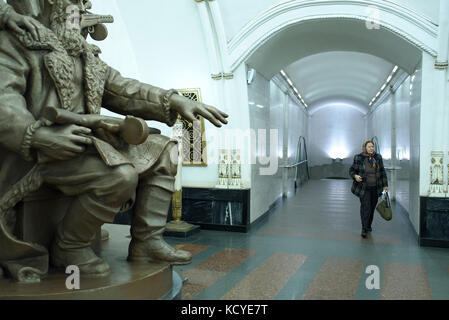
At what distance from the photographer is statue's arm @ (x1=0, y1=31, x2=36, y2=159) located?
1.80 meters

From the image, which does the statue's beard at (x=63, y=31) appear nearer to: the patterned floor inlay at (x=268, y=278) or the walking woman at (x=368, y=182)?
the patterned floor inlay at (x=268, y=278)

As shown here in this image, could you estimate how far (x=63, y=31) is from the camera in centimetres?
217

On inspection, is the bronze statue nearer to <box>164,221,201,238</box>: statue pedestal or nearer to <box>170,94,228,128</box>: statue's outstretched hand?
<box>170,94,228,128</box>: statue's outstretched hand

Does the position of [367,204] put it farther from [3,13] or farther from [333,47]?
[3,13]

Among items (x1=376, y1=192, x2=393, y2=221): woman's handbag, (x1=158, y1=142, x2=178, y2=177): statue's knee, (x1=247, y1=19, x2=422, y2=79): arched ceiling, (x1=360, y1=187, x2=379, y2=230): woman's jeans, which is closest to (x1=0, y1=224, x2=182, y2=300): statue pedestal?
(x1=158, y1=142, x2=178, y2=177): statue's knee

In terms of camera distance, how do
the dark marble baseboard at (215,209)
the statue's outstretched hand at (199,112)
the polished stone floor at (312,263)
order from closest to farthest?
the statue's outstretched hand at (199,112)
the polished stone floor at (312,263)
the dark marble baseboard at (215,209)

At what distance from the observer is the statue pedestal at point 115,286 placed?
1.68m

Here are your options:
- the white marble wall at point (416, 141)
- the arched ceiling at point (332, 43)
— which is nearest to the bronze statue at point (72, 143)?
the arched ceiling at point (332, 43)

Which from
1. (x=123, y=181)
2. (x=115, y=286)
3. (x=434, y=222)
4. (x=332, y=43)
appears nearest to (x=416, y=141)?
(x=434, y=222)

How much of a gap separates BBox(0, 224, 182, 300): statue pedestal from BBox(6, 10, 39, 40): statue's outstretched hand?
1.20m

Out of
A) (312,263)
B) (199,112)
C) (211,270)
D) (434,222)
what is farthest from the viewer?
(434,222)

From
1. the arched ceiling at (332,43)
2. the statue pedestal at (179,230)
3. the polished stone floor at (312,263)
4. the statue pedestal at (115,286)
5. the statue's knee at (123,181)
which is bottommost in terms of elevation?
the polished stone floor at (312,263)

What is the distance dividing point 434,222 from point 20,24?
5.23m
